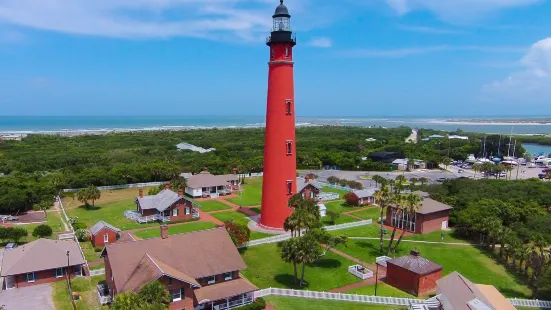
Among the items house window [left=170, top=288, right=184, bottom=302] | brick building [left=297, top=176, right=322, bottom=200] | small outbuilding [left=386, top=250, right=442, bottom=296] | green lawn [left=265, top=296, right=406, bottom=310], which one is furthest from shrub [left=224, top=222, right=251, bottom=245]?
brick building [left=297, top=176, right=322, bottom=200]

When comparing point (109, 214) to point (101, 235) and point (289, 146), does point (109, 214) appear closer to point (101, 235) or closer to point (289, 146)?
point (101, 235)

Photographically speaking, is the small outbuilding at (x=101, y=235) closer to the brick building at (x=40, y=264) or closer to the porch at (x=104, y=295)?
the brick building at (x=40, y=264)

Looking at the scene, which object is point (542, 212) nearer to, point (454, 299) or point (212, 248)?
point (454, 299)

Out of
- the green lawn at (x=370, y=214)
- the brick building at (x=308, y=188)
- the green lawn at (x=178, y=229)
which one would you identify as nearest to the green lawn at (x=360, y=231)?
the green lawn at (x=370, y=214)

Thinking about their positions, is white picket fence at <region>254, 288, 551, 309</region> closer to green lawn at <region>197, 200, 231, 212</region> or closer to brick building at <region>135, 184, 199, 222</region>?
brick building at <region>135, 184, 199, 222</region>

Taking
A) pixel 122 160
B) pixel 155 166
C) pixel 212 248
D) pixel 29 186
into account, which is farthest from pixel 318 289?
pixel 122 160
